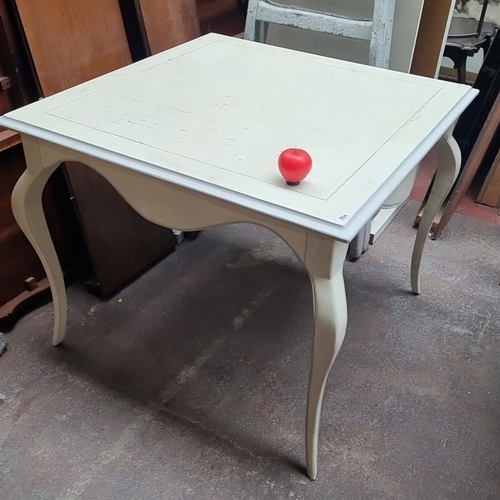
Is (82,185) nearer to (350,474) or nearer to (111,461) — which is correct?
(111,461)

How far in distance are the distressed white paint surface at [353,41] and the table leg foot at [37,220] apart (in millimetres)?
931

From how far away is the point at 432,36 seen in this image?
62.5 inches

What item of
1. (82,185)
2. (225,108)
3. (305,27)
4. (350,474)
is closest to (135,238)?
(82,185)

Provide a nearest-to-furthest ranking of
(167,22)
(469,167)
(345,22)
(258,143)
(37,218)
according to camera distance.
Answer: (258,143), (37,218), (345,22), (167,22), (469,167)

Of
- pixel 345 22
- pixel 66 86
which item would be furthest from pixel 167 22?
pixel 345 22

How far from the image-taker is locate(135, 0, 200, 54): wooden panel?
1.44 meters

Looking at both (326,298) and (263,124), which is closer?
(326,298)

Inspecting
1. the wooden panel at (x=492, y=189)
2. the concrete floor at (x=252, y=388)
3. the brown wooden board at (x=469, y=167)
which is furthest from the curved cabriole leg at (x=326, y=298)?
the wooden panel at (x=492, y=189)

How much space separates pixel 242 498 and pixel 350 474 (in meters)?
0.23

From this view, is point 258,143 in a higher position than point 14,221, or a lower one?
higher

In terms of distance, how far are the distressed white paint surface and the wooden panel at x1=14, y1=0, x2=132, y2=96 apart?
1.71ft

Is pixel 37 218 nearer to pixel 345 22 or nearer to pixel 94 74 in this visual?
pixel 94 74

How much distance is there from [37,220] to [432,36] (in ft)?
4.02

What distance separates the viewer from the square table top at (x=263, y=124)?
810 mm
